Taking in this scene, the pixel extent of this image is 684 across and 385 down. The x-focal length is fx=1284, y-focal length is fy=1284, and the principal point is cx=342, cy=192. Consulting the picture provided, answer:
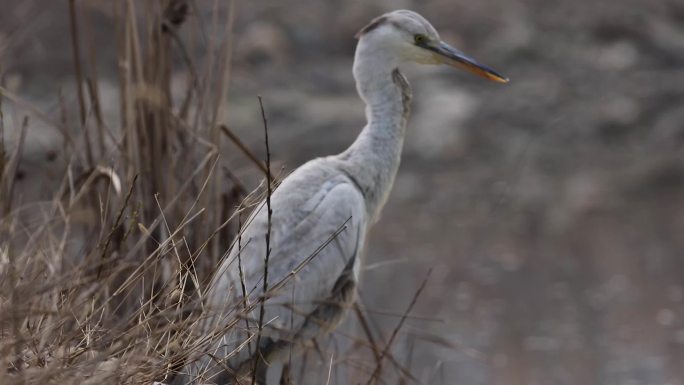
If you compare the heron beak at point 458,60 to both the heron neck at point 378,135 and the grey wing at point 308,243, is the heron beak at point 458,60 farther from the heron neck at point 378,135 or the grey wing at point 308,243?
the grey wing at point 308,243

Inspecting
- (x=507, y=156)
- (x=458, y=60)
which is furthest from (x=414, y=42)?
(x=507, y=156)

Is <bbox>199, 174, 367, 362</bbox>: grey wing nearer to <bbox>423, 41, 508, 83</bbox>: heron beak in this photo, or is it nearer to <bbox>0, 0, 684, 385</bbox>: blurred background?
<bbox>423, 41, 508, 83</bbox>: heron beak

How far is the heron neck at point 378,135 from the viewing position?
11.6 feet

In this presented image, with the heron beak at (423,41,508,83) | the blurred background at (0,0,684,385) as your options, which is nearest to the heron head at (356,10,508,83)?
→ the heron beak at (423,41,508,83)

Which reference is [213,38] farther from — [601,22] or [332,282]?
[601,22]

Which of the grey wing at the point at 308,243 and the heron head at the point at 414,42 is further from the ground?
the heron head at the point at 414,42

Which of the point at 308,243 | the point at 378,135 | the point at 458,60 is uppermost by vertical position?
the point at 458,60

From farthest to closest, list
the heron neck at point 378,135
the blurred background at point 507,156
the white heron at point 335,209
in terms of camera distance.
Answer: the blurred background at point 507,156 → the heron neck at point 378,135 → the white heron at point 335,209

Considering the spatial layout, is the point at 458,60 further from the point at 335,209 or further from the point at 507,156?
the point at 507,156

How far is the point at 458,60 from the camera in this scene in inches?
141

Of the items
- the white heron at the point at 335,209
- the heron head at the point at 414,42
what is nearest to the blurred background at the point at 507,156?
the white heron at the point at 335,209

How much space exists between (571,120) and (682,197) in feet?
6.91

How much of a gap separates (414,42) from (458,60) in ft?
0.44

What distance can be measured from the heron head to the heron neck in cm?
7
